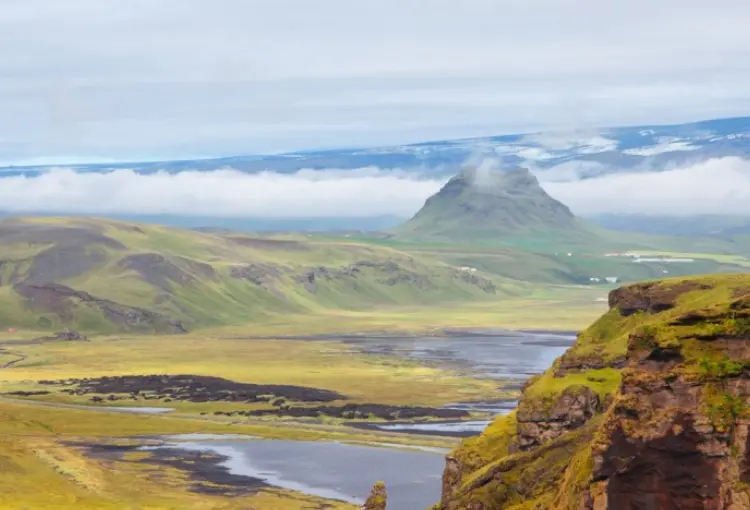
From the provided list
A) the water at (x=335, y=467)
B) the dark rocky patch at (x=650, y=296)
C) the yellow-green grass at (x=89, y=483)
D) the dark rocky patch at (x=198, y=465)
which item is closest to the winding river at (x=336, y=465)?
the water at (x=335, y=467)

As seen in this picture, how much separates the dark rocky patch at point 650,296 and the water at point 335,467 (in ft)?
101

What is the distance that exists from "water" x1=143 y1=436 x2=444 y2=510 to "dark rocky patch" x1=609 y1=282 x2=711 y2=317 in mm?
30831

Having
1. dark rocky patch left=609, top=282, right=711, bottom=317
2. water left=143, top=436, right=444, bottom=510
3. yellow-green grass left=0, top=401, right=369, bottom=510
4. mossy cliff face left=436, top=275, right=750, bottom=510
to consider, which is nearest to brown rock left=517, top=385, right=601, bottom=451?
dark rocky patch left=609, top=282, right=711, bottom=317

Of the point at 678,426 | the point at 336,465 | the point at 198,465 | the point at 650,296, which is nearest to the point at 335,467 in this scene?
the point at 336,465

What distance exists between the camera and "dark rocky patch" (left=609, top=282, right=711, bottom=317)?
345 feet

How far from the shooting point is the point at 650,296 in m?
108

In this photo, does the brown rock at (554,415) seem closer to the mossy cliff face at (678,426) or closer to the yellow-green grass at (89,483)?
the mossy cliff face at (678,426)

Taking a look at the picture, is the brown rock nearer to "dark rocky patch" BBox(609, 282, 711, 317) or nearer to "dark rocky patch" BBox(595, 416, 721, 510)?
"dark rocky patch" BBox(609, 282, 711, 317)

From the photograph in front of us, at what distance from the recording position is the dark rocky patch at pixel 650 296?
105062 millimetres

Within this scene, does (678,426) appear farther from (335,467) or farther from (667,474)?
(335,467)

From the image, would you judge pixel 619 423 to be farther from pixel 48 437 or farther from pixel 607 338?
pixel 48 437

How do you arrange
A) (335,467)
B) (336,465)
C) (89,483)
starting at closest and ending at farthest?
(89,483), (335,467), (336,465)

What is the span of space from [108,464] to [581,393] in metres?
79.5

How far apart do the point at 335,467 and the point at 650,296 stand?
6134cm
